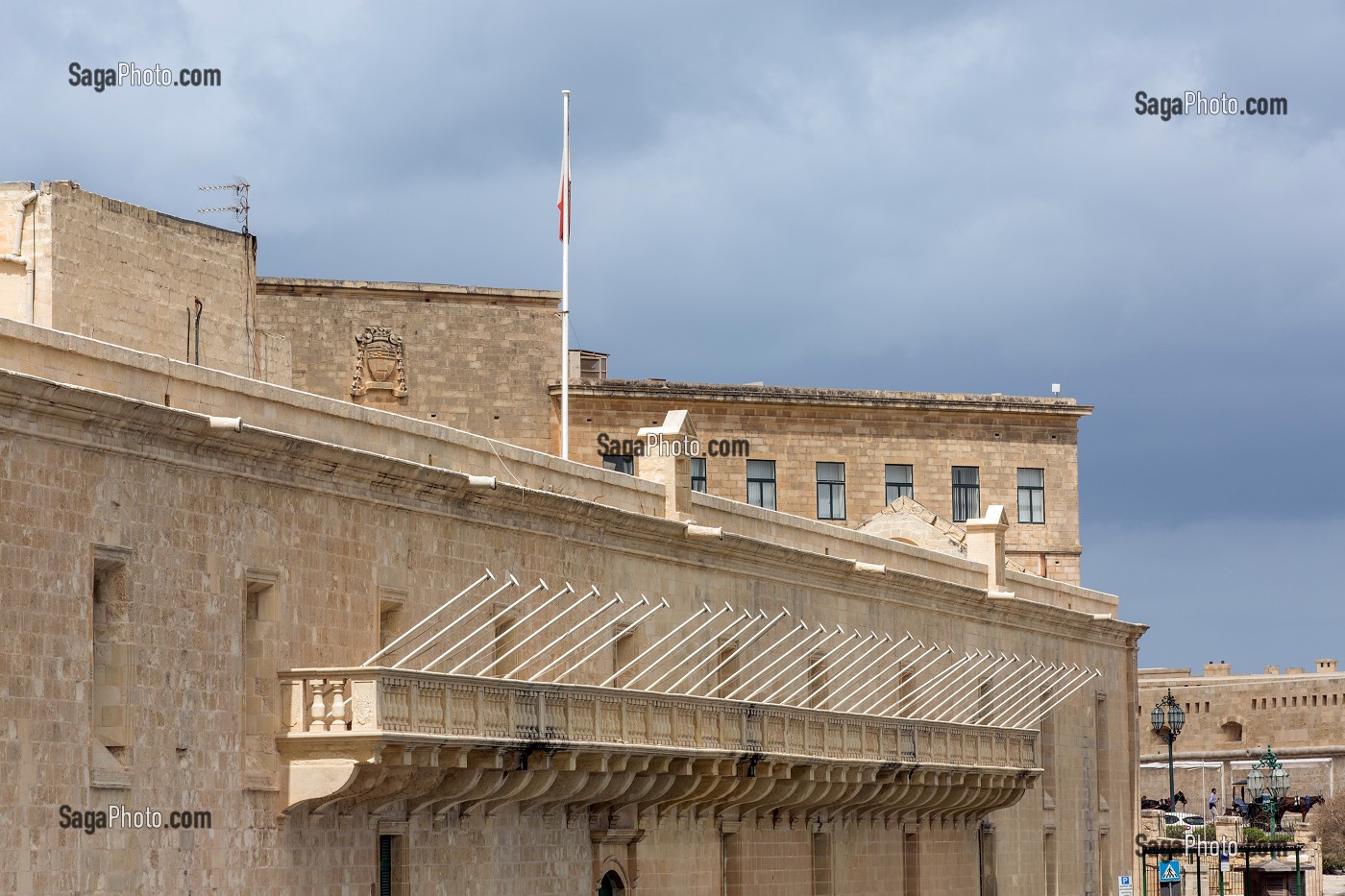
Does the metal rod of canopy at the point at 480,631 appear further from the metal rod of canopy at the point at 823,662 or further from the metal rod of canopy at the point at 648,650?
the metal rod of canopy at the point at 823,662

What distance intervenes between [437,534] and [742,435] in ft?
81.4

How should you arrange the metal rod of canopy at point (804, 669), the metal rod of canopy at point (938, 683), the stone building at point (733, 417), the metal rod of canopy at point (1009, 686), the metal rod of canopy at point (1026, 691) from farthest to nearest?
the stone building at point (733, 417), the metal rod of canopy at point (1026, 691), the metal rod of canopy at point (1009, 686), the metal rod of canopy at point (938, 683), the metal rod of canopy at point (804, 669)

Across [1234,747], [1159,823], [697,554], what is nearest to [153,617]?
[697,554]

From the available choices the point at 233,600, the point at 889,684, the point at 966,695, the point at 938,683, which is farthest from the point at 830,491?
the point at 233,600

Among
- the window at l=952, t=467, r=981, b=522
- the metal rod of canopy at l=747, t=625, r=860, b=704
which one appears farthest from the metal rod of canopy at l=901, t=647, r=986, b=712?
the window at l=952, t=467, r=981, b=522

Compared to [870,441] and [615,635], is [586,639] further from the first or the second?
[870,441]

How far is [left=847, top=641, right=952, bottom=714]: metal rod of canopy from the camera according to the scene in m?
42.3

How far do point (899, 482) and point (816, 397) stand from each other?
3.03 m

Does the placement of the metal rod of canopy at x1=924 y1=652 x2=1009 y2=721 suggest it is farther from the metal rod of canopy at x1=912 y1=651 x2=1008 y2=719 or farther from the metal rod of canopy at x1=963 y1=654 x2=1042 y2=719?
the metal rod of canopy at x1=963 y1=654 x2=1042 y2=719

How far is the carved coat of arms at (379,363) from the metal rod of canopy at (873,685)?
41.1 ft

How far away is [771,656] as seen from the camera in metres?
39.2

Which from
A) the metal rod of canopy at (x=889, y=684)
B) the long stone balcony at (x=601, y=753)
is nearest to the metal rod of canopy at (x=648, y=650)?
the long stone balcony at (x=601, y=753)

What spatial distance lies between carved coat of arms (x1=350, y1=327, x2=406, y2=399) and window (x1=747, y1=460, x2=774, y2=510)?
357 inches

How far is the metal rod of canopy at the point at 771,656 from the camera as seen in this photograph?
Answer: 1490 inches
